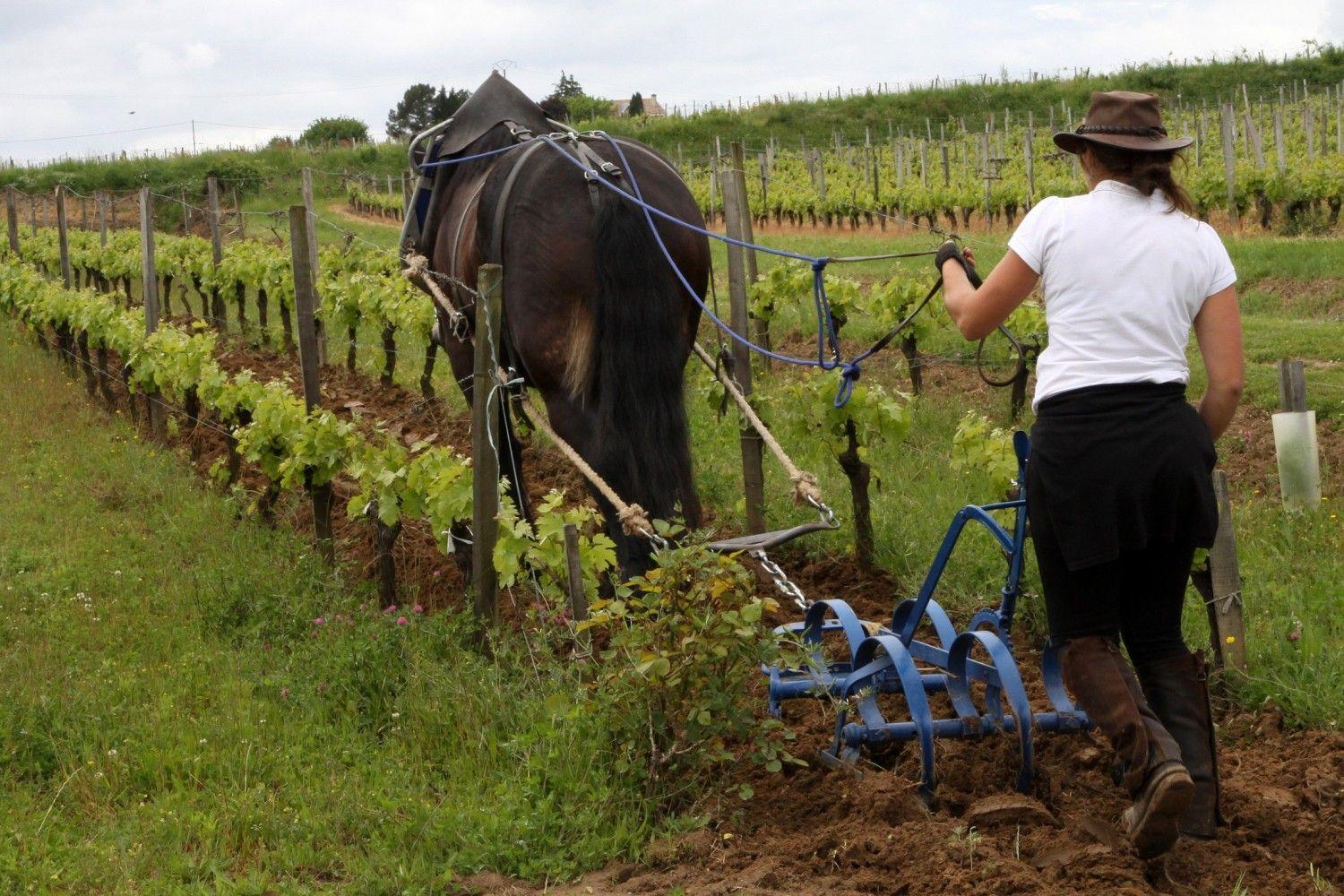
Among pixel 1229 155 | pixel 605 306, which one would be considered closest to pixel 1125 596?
pixel 605 306

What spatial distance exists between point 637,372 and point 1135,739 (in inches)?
92.7

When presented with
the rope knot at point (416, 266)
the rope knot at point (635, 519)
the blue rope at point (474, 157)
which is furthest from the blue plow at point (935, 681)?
the rope knot at point (416, 266)

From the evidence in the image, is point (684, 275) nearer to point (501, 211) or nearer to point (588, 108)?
point (501, 211)

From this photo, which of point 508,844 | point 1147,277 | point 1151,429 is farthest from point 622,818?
point 1147,277

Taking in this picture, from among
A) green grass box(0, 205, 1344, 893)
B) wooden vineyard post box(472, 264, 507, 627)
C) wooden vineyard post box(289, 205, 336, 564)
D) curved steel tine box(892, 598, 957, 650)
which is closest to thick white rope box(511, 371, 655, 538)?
wooden vineyard post box(472, 264, 507, 627)

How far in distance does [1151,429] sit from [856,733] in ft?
3.74

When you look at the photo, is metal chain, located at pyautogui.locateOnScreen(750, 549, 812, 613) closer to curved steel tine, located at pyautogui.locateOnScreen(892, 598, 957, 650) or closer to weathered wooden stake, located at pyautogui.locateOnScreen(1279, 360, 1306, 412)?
curved steel tine, located at pyautogui.locateOnScreen(892, 598, 957, 650)

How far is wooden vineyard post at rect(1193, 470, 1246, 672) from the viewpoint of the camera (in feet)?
14.6

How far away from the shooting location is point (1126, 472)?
9.84ft

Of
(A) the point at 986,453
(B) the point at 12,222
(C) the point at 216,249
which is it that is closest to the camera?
(A) the point at 986,453

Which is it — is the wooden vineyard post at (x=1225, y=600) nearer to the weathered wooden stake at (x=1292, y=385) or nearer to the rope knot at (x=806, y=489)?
the rope knot at (x=806, y=489)

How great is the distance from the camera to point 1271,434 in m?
7.88

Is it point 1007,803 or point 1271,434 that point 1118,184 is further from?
point 1271,434

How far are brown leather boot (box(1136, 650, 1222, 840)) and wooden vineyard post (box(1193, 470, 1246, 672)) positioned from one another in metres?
1.28
